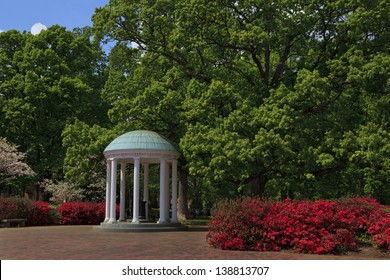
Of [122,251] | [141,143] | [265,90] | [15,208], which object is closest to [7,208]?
[15,208]

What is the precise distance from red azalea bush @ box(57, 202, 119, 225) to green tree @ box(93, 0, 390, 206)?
23.6 ft

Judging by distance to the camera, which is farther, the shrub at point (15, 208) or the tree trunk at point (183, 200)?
the tree trunk at point (183, 200)

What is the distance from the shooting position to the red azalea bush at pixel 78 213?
35.4 m

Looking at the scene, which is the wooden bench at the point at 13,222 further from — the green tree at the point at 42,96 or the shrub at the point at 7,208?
the green tree at the point at 42,96

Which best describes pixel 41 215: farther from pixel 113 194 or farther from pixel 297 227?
pixel 297 227

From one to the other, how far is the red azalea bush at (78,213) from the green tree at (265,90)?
719 centimetres

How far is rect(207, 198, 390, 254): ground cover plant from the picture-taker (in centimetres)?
1689

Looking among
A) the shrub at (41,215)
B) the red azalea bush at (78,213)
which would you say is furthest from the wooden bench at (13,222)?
the red azalea bush at (78,213)

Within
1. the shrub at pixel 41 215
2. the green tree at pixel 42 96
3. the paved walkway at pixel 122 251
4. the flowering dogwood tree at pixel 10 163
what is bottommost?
Answer: the paved walkway at pixel 122 251

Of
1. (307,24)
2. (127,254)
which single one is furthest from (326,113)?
(127,254)

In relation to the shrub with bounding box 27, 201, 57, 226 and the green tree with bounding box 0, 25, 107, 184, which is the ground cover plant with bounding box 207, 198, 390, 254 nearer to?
the shrub with bounding box 27, 201, 57, 226

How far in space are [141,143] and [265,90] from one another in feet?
26.9

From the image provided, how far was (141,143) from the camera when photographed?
27.9 metres

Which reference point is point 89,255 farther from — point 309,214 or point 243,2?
point 243,2
